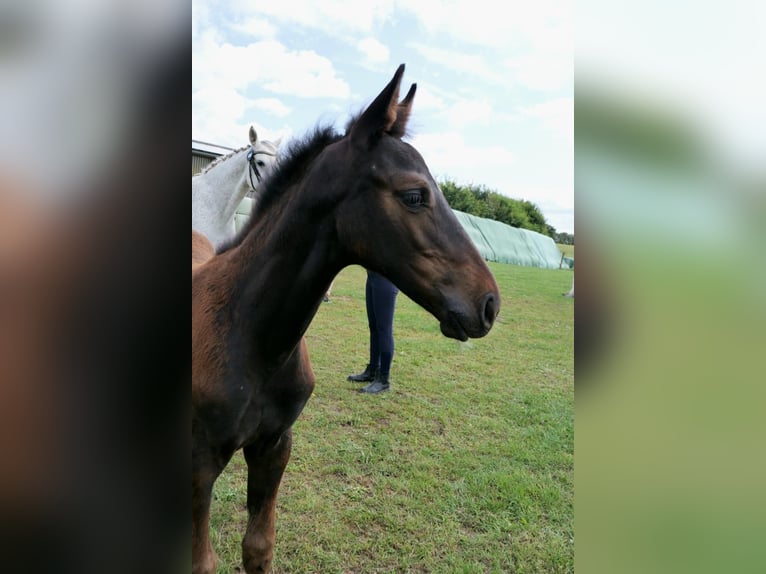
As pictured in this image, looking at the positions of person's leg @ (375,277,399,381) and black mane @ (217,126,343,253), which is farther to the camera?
person's leg @ (375,277,399,381)

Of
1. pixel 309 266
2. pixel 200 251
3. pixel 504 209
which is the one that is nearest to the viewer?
pixel 309 266

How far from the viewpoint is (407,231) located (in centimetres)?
150

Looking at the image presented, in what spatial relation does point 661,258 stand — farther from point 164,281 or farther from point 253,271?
point 253,271

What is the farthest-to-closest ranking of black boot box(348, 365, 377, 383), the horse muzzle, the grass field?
1. black boot box(348, 365, 377, 383)
2. the grass field
3. the horse muzzle

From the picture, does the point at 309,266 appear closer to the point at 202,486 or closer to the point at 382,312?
the point at 202,486

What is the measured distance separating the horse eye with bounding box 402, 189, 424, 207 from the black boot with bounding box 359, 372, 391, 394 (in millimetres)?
3462

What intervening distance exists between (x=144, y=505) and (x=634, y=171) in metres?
0.59

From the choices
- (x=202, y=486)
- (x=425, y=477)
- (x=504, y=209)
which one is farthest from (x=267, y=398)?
(x=504, y=209)

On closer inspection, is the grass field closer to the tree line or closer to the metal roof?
the metal roof

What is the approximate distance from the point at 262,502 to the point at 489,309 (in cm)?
138

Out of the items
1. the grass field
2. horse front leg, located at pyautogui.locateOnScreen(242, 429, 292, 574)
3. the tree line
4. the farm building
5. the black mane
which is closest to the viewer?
the black mane

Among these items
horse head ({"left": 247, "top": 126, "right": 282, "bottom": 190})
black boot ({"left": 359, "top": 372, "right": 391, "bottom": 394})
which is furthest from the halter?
black boot ({"left": 359, "top": 372, "right": 391, "bottom": 394})

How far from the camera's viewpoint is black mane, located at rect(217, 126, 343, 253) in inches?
68.0

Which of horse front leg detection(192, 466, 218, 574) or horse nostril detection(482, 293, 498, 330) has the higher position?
horse nostril detection(482, 293, 498, 330)
